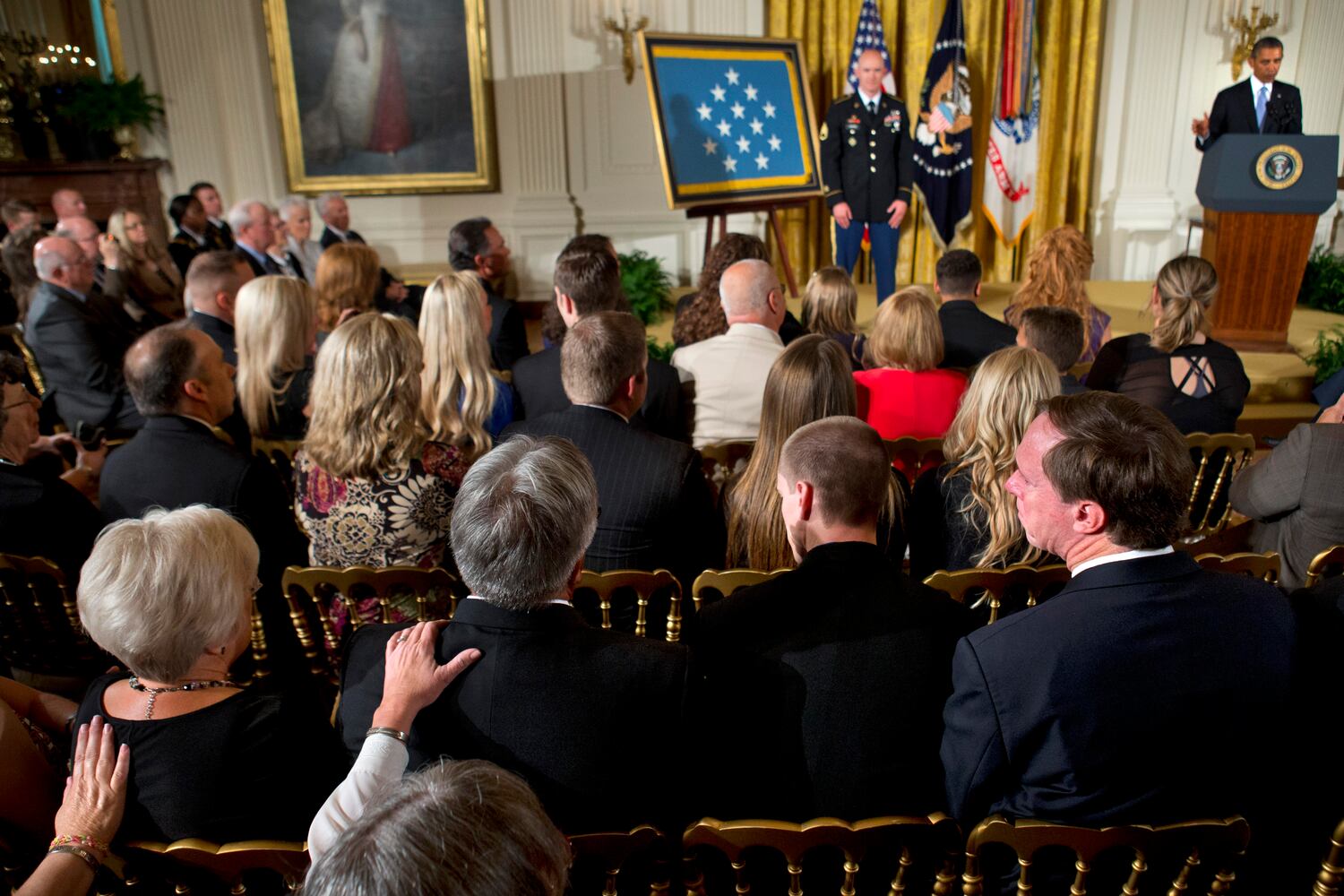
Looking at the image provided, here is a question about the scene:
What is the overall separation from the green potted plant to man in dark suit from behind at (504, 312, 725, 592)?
6201mm

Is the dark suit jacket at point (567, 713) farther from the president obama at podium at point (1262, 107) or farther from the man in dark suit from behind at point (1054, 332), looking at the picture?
the president obama at podium at point (1262, 107)

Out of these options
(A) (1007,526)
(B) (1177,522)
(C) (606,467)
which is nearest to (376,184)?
(C) (606,467)

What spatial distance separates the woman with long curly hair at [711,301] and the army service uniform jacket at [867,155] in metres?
2.70

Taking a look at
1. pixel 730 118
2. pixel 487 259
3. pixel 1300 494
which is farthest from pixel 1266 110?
pixel 487 259

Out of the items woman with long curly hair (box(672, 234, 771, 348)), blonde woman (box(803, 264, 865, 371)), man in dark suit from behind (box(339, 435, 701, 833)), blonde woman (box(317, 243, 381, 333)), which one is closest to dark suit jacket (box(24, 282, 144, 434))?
blonde woman (box(317, 243, 381, 333))

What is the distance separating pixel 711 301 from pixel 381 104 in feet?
15.7

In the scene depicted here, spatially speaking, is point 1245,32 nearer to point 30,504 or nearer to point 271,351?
point 271,351

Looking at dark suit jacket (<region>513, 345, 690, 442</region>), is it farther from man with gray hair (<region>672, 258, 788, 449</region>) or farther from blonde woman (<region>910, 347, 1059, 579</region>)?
blonde woman (<region>910, 347, 1059, 579</region>)

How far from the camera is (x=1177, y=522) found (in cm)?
152

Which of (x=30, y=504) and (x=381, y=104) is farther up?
(x=381, y=104)

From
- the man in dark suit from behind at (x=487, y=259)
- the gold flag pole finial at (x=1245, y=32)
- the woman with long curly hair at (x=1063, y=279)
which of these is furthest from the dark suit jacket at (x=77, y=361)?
the gold flag pole finial at (x=1245, y=32)

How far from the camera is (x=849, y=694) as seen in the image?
60.1 inches

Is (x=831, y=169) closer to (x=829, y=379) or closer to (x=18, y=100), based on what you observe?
(x=829, y=379)

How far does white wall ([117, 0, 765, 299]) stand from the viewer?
23.4 ft
